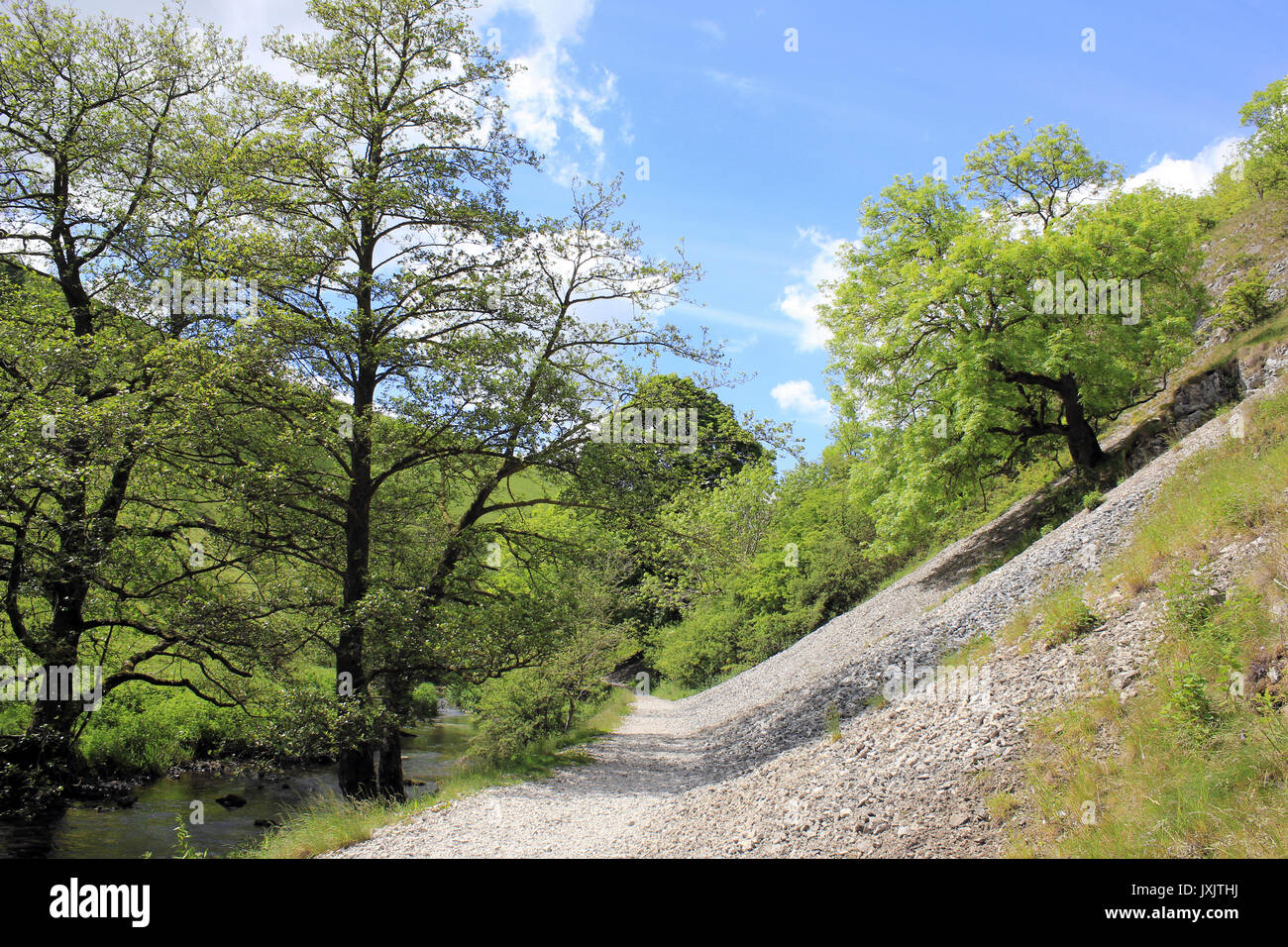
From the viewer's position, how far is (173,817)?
47.1ft

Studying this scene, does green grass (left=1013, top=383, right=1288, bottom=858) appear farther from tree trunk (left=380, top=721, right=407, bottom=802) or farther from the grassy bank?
tree trunk (left=380, top=721, right=407, bottom=802)

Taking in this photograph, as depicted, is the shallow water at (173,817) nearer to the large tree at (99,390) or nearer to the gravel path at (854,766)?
the large tree at (99,390)

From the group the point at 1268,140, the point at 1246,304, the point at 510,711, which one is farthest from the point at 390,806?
the point at 1268,140

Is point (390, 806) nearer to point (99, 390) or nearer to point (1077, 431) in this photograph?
point (99, 390)

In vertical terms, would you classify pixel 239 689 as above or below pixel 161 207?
below

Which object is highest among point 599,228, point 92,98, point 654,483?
point 92,98

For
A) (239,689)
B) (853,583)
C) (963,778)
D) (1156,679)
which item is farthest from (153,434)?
(853,583)

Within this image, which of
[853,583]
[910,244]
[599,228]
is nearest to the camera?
[599,228]

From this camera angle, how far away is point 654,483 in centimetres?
1382

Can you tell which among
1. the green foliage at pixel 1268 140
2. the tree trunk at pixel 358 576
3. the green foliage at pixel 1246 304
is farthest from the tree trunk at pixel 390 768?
the green foliage at pixel 1268 140

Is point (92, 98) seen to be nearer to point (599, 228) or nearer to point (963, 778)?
point (599, 228)

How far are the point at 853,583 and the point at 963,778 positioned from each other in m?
28.4

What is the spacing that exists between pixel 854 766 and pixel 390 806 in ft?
26.7

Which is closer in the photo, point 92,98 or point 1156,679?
point 1156,679
